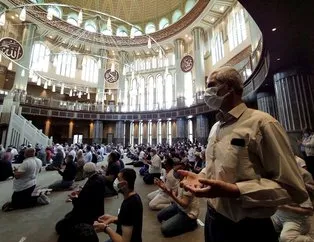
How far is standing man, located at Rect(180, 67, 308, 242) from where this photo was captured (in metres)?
0.84

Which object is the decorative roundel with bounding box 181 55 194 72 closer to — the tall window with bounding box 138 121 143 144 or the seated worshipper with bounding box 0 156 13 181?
the tall window with bounding box 138 121 143 144

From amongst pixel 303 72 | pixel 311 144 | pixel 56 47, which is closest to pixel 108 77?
pixel 303 72

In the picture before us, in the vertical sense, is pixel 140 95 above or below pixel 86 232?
above

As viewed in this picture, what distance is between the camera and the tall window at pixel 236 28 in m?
15.2

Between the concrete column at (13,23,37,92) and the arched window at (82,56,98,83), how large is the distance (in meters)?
6.46

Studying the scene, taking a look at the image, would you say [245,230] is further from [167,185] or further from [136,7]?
[136,7]

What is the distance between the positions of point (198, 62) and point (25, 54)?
17699mm

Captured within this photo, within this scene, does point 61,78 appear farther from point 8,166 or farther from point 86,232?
point 86,232

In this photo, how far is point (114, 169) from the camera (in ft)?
16.2

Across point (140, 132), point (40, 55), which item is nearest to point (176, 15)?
point (140, 132)

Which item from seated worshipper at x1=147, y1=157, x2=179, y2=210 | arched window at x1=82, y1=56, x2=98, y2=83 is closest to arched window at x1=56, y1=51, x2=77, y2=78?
arched window at x1=82, y1=56, x2=98, y2=83

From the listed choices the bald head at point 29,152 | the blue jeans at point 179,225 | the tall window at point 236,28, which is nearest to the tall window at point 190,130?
the tall window at point 236,28

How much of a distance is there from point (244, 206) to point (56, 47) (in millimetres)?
27467

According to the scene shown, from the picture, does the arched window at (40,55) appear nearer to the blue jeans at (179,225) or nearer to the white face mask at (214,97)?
the blue jeans at (179,225)
